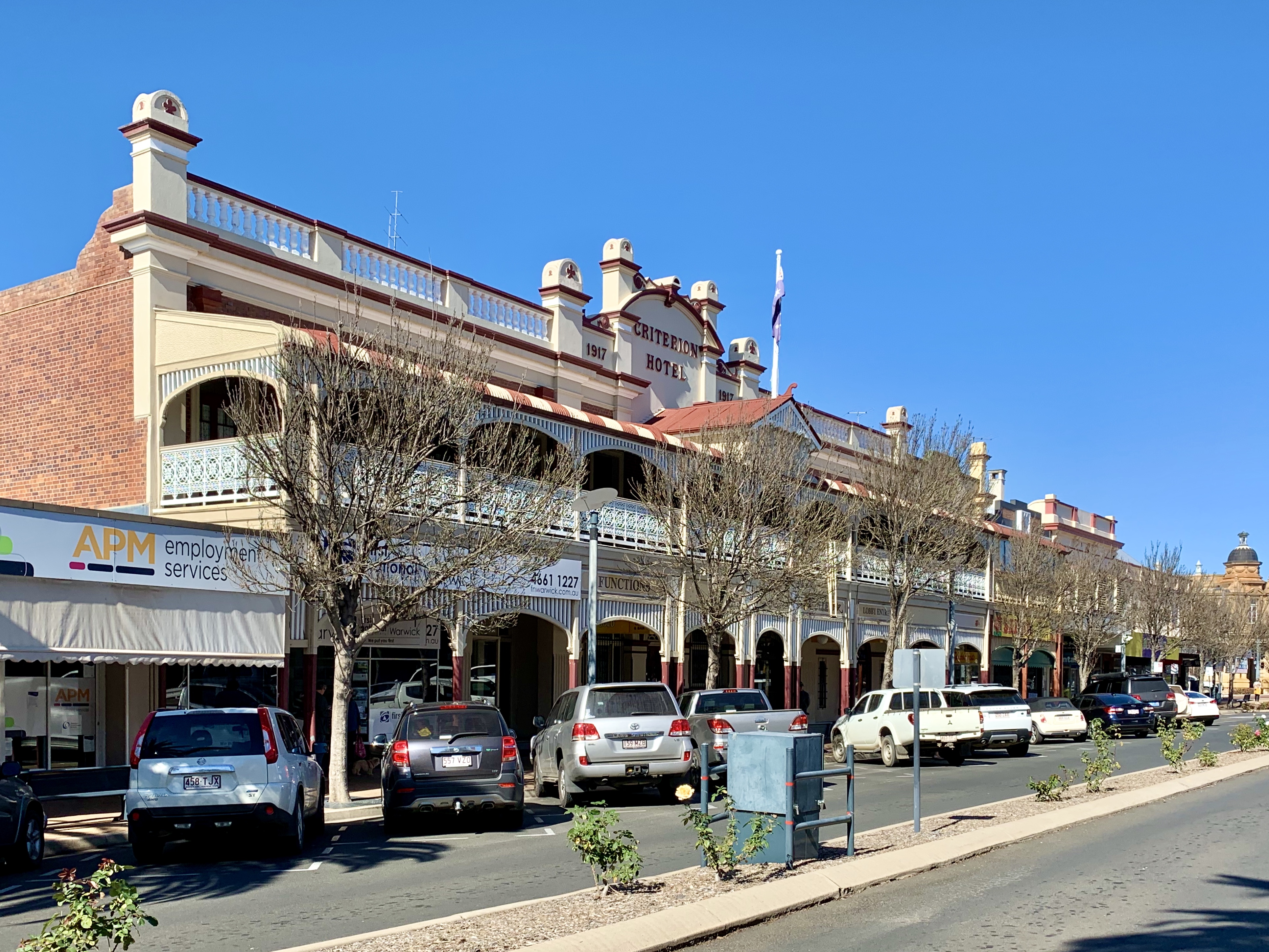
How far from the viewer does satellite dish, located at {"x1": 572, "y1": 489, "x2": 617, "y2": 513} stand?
23.7 metres

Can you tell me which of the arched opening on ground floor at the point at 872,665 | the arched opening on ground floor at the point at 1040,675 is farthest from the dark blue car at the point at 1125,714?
the arched opening on ground floor at the point at 1040,675

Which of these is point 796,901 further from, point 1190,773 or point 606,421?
point 606,421

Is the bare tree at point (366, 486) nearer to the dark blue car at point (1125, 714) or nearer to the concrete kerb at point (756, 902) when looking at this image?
the concrete kerb at point (756, 902)

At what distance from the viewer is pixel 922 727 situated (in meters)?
26.6

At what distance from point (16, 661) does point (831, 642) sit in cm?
2800

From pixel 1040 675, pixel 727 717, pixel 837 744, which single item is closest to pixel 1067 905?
pixel 727 717

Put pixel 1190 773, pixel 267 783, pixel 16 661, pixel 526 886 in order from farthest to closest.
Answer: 1. pixel 1190 773
2. pixel 16 661
3. pixel 267 783
4. pixel 526 886

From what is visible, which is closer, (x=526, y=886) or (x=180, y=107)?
(x=526, y=886)

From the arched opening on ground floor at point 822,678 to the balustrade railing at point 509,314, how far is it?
15.8 m

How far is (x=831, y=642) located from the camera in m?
42.5

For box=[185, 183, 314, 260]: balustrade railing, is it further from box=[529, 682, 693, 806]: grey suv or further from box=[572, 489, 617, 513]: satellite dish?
→ box=[529, 682, 693, 806]: grey suv

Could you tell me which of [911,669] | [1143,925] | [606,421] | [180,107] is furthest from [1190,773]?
[180,107]

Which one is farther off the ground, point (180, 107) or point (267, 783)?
point (180, 107)

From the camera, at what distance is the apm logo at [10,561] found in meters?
16.9
